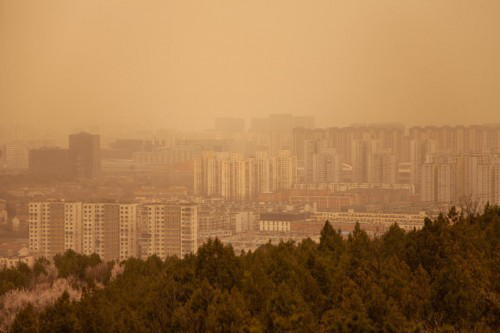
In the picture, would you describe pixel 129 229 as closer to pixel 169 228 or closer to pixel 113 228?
pixel 113 228

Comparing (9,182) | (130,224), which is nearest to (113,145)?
(9,182)

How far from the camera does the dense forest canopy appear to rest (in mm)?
2857

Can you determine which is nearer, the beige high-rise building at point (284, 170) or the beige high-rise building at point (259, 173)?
the beige high-rise building at point (259, 173)

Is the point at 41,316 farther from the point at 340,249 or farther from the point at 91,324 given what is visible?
the point at 340,249

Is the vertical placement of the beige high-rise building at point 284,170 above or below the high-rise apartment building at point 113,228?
above

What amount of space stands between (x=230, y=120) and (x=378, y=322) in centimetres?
1564

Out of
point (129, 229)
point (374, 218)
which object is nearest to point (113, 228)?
point (129, 229)

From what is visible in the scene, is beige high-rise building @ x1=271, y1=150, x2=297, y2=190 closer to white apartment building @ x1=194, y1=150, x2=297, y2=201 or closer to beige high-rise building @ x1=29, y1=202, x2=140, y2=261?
white apartment building @ x1=194, y1=150, x2=297, y2=201

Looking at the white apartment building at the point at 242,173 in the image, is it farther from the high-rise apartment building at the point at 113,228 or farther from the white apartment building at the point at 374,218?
the high-rise apartment building at the point at 113,228

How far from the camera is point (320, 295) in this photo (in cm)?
328

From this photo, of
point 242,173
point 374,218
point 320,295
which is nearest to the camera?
point 320,295

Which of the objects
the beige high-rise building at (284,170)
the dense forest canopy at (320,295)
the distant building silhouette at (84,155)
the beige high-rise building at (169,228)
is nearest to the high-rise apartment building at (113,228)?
the beige high-rise building at (169,228)

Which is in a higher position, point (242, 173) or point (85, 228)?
point (242, 173)

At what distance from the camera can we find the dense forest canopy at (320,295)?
286 cm
